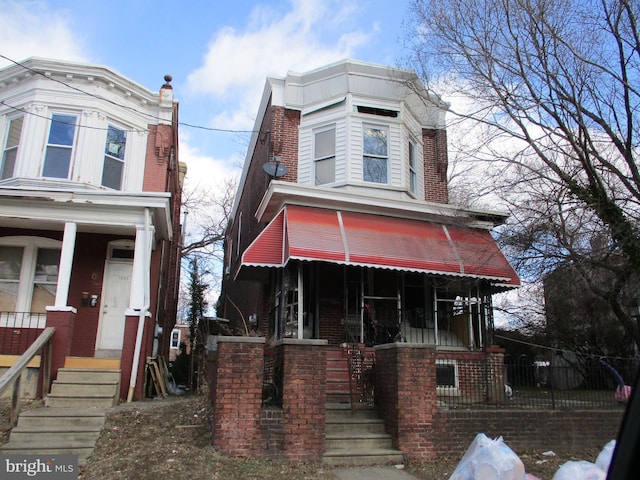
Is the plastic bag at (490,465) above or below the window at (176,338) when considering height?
below

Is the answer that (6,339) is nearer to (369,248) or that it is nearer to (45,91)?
(45,91)

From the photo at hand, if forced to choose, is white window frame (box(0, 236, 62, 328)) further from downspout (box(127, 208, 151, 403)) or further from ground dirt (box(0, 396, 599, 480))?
ground dirt (box(0, 396, 599, 480))

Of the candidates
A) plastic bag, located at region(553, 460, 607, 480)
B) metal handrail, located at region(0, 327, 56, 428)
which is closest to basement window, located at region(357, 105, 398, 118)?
metal handrail, located at region(0, 327, 56, 428)

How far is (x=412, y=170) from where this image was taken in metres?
14.3

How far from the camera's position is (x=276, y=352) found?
25.7 ft

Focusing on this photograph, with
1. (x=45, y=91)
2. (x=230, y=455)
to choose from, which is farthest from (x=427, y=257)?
(x=45, y=91)

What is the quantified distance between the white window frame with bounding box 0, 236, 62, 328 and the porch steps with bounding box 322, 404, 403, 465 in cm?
799

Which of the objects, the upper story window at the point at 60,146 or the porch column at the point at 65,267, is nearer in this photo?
the porch column at the point at 65,267

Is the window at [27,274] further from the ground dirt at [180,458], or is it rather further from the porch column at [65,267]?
the ground dirt at [180,458]

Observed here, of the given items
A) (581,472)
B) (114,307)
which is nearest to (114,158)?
(114,307)

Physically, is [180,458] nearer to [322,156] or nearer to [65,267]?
[65,267]

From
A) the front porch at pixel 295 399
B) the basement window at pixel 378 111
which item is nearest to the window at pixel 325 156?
the basement window at pixel 378 111

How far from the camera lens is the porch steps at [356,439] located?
714 cm

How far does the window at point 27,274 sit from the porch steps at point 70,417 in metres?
3.34
